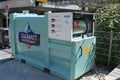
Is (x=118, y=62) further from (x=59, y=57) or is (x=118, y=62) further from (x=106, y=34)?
(x=59, y=57)

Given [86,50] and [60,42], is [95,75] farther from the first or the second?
[60,42]

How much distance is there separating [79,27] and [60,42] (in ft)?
2.06

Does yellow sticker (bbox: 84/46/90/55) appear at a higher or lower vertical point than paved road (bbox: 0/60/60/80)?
higher

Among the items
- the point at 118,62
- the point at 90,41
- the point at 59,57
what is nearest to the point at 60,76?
the point at 59,57

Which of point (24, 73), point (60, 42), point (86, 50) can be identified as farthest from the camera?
point (24, 73)

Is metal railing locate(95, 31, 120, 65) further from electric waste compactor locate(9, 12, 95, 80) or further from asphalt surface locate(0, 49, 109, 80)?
electric waste compactor locate(9, 12, 95, 80)

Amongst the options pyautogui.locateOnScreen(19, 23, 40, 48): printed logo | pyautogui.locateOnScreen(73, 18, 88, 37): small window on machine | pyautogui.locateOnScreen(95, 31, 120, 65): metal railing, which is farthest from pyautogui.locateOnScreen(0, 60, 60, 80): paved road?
pyautogui.locateOnScreen(95, 31, 120, 65): metal railing

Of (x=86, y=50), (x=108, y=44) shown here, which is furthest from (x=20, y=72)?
(x=108, y=44)

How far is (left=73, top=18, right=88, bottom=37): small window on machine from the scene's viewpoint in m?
3.97

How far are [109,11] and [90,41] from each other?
5.09ft

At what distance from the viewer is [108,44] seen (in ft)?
16.5

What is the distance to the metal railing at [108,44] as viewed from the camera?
15.9ft

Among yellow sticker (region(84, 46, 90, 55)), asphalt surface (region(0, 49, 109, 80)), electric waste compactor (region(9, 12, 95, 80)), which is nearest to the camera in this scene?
electric waste compactor (region(9, 12, 95, 80))

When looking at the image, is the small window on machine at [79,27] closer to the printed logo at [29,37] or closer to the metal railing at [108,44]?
the metal railing at [108,44]
